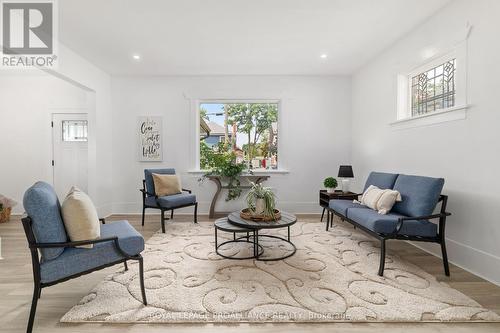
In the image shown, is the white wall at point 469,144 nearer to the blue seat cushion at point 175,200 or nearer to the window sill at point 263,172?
the window sill at point 263,172

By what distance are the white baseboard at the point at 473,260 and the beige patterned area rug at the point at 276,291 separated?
491 millimetres

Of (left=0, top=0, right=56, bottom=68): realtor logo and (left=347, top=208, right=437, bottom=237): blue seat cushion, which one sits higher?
(left=0, top=0, right=56, bottom=68): realtor logo

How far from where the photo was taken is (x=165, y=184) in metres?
4.41

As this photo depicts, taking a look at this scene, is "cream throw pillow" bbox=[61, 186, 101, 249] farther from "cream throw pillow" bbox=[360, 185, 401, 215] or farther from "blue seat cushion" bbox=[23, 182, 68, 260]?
"cream throw pillow" bbox=[360, 185, 401, 215]

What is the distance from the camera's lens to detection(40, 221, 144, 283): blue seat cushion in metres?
1.77

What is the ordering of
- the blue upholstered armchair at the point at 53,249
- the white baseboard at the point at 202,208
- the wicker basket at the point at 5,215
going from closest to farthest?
the blue upholstered armchair at the point at 53,249
the wicker basket at the point at 5,215
the white baseboard at the point at 202,208

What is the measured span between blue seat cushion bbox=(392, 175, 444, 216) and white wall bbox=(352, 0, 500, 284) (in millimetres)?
326

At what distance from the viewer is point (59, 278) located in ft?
5.87

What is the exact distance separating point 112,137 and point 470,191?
18.9ft

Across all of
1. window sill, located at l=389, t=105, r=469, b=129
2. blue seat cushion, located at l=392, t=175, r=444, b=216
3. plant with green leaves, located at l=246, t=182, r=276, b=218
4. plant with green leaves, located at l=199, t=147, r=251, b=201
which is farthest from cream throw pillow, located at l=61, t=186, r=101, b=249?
window sill, located at l=389, t=105, r=469, b=129

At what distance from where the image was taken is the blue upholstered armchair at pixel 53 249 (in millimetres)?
1715

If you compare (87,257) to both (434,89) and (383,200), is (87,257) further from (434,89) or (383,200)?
(434,89)

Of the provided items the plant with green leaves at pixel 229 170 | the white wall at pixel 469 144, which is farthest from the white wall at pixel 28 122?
the white wall at pixel 469 144

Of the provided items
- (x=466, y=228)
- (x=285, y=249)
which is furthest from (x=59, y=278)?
(x=466, y=228)
